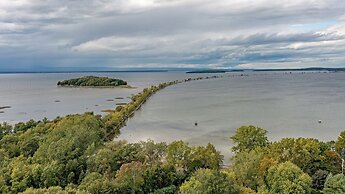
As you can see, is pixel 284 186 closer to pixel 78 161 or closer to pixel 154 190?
pixel 154 190

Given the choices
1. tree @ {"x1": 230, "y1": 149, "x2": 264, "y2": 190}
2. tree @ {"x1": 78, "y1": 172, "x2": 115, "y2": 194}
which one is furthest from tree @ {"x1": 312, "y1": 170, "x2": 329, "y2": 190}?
tree @ {"x1": 78, "y1": 172, "x2": 115, "y2": 194}

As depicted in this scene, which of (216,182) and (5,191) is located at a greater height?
(216,182)

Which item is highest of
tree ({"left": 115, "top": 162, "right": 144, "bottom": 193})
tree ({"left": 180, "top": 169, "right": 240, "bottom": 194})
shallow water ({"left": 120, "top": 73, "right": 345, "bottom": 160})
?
tree ({"left": 180, "top": 169, "right": 240, "bottom": 194})

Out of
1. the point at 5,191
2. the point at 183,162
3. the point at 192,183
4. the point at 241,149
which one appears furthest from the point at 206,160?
the point at 5,191

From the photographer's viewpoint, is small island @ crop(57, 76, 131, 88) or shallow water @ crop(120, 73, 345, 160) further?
small island @ crop(57, 76, 131, 88)

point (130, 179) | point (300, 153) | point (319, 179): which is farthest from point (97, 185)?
point (319, 179)

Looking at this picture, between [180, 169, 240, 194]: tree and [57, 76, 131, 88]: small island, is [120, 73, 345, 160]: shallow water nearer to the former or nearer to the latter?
[180, 169, 240, 194]: tree
